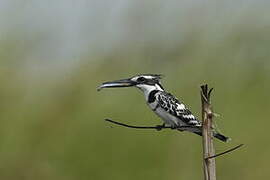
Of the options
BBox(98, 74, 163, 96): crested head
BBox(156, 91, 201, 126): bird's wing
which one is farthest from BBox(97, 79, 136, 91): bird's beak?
BBox(156, 91, 201, 126): bird's wing

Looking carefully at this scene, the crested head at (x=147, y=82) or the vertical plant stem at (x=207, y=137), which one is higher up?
the crested head at (x=147, y=82)

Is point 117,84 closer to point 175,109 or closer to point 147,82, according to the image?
point 147,82

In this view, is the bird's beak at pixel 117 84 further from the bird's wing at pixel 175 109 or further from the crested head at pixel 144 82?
the bird's wing at pixel 175 109

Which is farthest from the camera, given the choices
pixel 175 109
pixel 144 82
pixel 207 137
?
pixel 175 109

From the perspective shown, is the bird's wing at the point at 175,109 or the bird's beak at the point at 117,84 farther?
the bird's wing at the point at 175,109

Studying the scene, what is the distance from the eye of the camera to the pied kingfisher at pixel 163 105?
1.69 meters

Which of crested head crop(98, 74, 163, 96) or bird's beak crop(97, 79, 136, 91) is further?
crested head crop(98, 74, 163, 96)

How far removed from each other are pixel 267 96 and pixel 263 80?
65mm

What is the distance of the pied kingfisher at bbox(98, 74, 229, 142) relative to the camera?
5.55ft

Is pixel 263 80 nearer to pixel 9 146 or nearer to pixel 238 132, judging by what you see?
pixel 238 132

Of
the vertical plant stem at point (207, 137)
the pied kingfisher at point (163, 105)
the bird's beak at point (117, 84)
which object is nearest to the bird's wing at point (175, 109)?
the pied kingfisher at point (163, 105)

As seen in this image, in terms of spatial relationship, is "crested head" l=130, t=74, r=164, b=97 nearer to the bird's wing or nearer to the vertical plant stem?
the bird's wing

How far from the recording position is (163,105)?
1.77 meters

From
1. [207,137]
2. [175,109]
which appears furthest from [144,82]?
[207,137]
